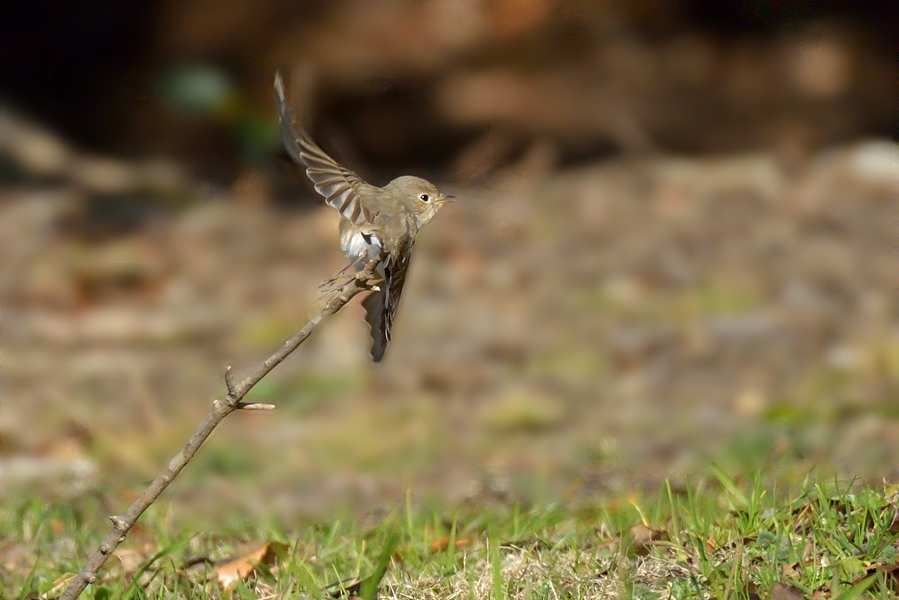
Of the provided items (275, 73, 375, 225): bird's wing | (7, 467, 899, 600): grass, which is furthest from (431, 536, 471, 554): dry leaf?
(275, 73, 375, 225): bird's wing

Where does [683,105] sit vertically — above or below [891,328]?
above

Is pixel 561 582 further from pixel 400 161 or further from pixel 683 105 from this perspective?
pixel 683 105

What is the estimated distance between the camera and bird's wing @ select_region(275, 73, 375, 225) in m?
A: 1.86

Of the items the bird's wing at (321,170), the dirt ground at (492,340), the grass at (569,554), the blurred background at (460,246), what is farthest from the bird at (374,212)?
the blurred background at (460,246)

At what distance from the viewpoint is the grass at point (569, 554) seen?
6.40ft

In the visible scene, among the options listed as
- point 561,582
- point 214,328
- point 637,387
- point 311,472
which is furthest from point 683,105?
point 561,582

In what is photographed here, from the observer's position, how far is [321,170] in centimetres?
190

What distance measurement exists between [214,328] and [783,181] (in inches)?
109

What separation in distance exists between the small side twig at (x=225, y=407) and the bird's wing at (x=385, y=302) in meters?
0.08

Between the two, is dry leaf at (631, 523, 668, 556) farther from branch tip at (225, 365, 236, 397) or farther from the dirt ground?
the dirt ground

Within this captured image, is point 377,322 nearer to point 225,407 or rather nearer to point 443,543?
point 225,407

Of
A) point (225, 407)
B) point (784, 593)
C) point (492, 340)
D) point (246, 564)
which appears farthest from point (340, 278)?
point (492, 340)

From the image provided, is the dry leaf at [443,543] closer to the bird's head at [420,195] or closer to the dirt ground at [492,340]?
the bird's head at [420,195]

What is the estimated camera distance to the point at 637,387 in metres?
4.53
